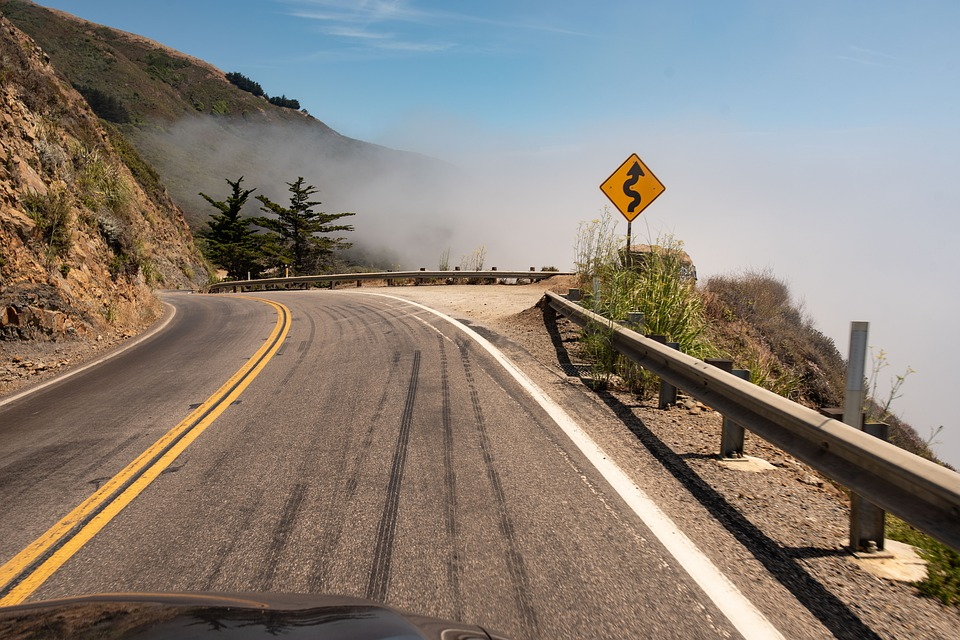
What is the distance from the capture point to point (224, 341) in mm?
12094

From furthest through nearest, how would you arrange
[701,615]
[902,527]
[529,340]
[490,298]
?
[490,298]
[529,340]
[902,527]
[701,615]

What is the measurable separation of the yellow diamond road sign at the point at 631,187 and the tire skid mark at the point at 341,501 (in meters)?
6.80

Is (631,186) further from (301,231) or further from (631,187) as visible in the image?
(301,231)

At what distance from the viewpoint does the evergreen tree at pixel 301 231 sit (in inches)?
2163

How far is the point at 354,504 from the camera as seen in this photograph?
4047mm

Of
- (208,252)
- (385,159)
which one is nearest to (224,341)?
(208,252)

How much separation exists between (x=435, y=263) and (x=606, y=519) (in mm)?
119134

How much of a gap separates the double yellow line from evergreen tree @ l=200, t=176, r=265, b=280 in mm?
51982

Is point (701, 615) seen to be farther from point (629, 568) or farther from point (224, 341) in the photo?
point (224, 341)

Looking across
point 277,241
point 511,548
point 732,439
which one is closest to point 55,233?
point 511,548

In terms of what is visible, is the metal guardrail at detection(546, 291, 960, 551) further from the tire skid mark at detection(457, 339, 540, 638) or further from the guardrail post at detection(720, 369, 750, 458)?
the tire skid mark at detection(457, 339, 540, 638)

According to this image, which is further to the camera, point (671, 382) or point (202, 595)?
point (671, 382)

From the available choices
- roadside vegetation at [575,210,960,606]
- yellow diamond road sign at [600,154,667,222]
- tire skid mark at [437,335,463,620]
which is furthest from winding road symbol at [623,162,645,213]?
Result: tire skid mark at [437,335,463,620]

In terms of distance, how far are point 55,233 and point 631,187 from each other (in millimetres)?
12501
